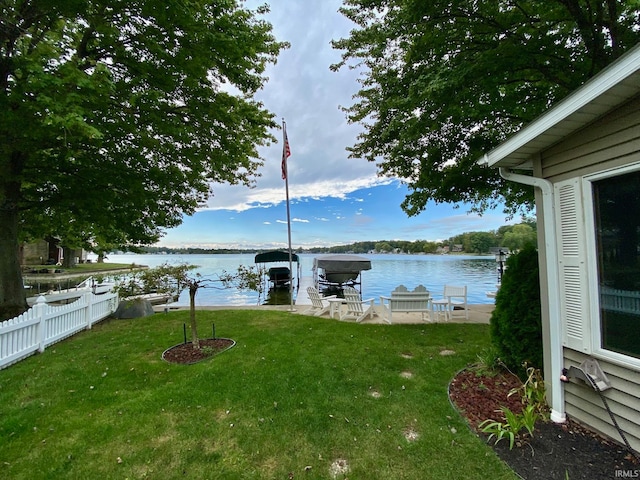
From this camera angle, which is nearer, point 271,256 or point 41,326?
point 41,326

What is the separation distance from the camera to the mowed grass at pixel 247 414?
2.45 meters

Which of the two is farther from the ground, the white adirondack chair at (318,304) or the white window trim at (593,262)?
the white window trim at (593,262)

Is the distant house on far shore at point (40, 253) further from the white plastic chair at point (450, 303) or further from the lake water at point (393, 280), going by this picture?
the white plastic chair at point (450, 303)

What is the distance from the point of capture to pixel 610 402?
98.6 inches

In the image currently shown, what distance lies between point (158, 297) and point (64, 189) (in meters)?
7.29

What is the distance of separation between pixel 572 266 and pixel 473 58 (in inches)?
176

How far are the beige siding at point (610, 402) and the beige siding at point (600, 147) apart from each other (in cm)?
182

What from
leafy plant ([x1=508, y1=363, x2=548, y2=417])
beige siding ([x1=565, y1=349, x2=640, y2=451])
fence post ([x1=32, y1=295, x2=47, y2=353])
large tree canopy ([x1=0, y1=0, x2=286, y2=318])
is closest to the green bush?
leafy plant ([x1=508, y1=363, x2=548, y2=417])

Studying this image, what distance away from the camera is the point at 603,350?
2.54m

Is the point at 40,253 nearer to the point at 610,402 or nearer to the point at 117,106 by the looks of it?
the point at 117,106

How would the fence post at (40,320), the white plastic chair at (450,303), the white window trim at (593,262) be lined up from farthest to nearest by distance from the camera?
the white plastic chair at (450,303) → the fence post at (40,320) → the white window trim at (593,262)

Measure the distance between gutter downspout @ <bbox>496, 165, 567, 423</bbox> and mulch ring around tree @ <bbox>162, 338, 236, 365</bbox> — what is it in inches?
198

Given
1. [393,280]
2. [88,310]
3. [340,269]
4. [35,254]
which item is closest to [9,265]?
[88,310]
